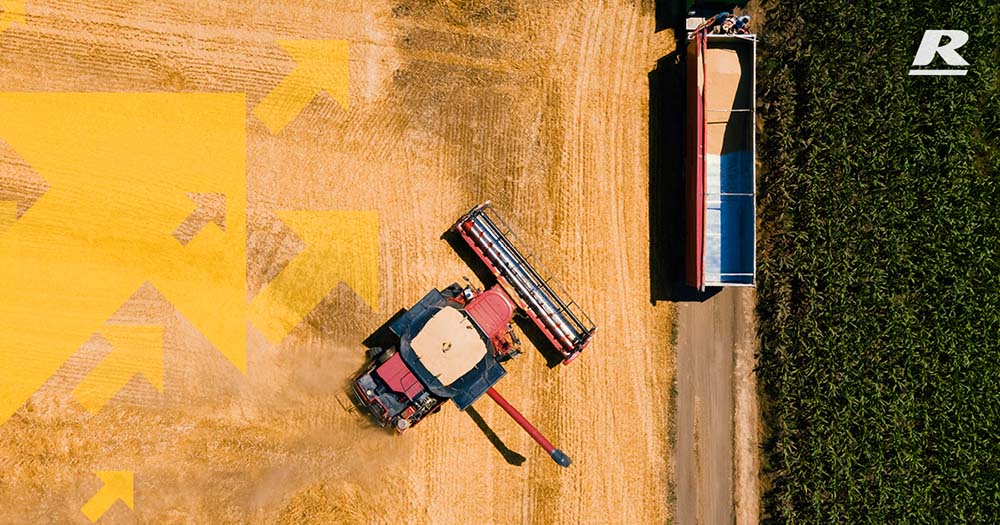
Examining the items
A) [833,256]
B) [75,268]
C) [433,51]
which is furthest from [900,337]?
[75,268]

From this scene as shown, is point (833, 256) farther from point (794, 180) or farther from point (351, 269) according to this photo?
point (351, 269)

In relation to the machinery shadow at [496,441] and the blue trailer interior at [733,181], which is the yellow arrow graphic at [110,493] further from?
the blue trailer interior at [733,181]

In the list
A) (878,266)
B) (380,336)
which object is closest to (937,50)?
(878,266)

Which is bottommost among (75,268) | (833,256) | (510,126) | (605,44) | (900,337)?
(900,337)
